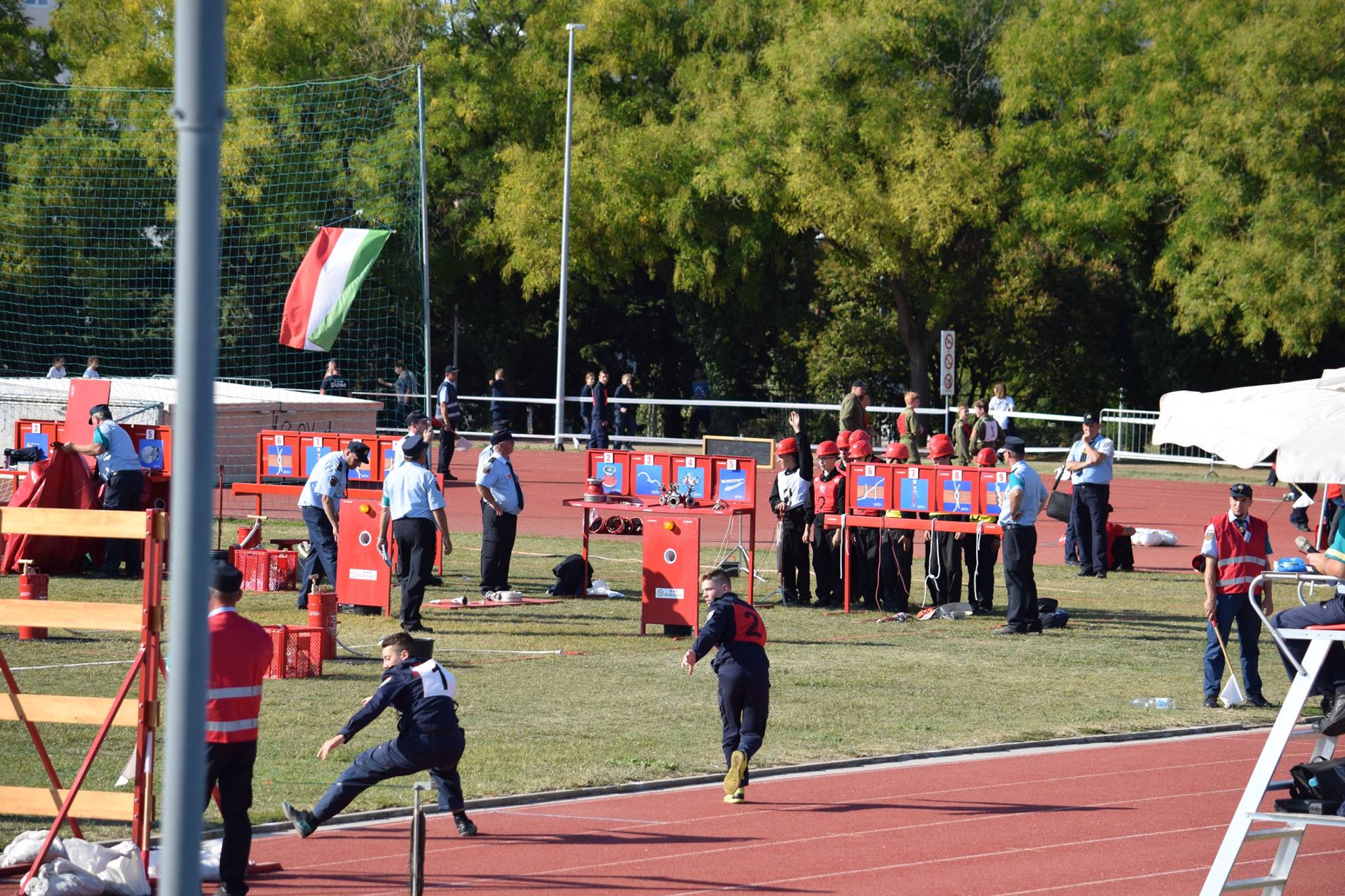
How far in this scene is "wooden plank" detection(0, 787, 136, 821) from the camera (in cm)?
833

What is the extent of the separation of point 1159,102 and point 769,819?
3104cm

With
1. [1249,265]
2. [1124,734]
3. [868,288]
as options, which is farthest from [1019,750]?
[868,288]

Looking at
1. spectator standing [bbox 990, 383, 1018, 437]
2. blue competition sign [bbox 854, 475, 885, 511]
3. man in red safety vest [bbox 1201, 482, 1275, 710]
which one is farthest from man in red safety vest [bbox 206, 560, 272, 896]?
spectator standing [bbox 990, 383, 1018, 437]

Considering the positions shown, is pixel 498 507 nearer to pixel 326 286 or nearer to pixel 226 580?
pixel 326 286

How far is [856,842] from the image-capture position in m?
9.55

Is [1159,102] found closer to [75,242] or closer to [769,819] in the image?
[75,242]

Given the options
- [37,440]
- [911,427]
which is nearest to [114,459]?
[37,440]

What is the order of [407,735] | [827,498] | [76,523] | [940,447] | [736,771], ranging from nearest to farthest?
[76,523]
[407,735]
[736,771]
[827,498]
[940,447]

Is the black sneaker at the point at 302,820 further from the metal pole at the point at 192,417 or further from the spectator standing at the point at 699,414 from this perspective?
the spectator standing at the point at 699,414

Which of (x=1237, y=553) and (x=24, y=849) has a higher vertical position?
(x=1237, y=553)

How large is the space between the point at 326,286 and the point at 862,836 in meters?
17.0

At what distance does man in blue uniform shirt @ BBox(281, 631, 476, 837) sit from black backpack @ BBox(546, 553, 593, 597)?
9875 mm

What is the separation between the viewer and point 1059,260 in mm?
43812

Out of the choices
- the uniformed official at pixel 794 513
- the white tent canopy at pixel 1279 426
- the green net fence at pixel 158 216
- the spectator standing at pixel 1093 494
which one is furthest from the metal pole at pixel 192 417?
the green net fence at pixel 158 216
